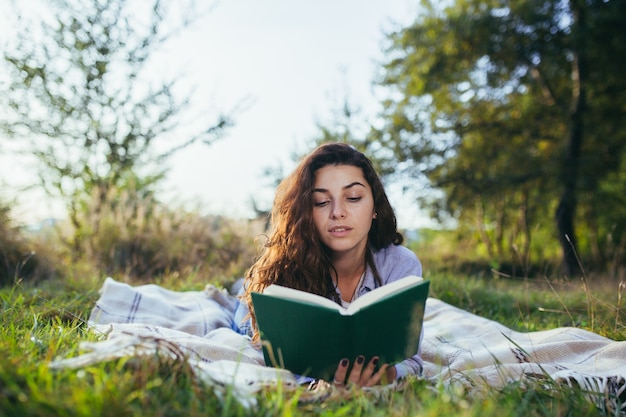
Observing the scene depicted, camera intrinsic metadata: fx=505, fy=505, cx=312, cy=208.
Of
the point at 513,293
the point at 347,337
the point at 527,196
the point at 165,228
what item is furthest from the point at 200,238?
the point at 527,196

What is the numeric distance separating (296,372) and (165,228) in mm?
4617

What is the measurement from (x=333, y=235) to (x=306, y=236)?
163 mm

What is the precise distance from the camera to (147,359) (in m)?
1.52

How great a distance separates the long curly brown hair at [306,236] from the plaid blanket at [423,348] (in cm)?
38

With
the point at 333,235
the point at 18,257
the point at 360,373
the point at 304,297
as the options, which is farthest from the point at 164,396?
the point at 18,257

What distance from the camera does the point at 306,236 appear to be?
105 inches

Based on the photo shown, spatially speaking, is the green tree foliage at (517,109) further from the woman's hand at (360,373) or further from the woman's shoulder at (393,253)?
the woman's hand at (360,373)

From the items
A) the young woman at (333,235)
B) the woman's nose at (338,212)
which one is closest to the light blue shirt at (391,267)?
the young woman at (333,235)

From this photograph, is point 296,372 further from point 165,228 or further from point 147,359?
point 165,228

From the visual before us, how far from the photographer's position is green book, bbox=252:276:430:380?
167 centimetres

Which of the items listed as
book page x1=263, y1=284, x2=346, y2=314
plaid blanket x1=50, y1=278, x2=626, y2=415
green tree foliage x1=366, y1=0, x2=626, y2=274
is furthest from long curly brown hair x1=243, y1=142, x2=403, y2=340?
green tree foliage x1=366, y1=0, x2=626, y2=274

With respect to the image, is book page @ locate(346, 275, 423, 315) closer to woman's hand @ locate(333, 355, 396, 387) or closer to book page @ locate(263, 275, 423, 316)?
book page @ locate(263, 275, 423, 316)

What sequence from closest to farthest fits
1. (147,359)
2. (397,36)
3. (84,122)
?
(147,359)
(84,122)
(397,36)

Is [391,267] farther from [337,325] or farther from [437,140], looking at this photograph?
[437,140]
